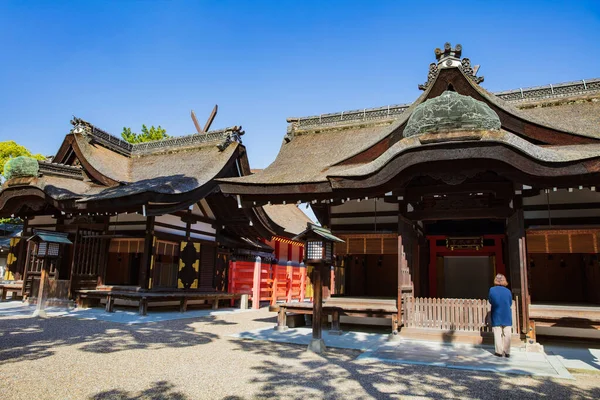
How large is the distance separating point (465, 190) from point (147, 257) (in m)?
9.53

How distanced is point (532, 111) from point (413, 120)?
481cm

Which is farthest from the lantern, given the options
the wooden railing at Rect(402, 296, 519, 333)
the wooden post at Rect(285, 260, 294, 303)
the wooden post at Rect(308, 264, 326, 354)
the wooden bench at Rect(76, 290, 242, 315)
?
the wooden post at Rect(285, 260, 294, 303)

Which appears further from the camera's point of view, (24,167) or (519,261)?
(24,167)

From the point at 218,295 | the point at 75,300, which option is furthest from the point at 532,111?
the point at 75,300

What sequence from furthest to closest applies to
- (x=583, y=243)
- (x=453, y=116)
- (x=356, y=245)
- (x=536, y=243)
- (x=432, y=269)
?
(x=432, y=269) → (x=356, y=245) → (x=536, y=243) → (x=583, y=243) → (x=453, y=116)

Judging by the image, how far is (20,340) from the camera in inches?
297

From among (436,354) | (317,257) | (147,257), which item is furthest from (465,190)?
(147,257)

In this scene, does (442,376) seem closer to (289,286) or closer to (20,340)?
(20,340)

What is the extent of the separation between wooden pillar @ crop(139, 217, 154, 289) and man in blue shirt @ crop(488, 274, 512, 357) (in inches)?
389

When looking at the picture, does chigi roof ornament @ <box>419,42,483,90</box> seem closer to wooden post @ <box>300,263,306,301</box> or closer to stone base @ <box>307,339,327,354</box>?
stone base @ <box>307,339,327,354</box>

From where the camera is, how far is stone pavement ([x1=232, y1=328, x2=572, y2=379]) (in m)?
6.14

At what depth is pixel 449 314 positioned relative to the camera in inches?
330

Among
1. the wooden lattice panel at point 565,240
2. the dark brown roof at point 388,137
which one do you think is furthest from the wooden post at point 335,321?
the wooden lattice panel at point 565,240

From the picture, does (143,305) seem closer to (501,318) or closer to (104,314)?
(104,314)
